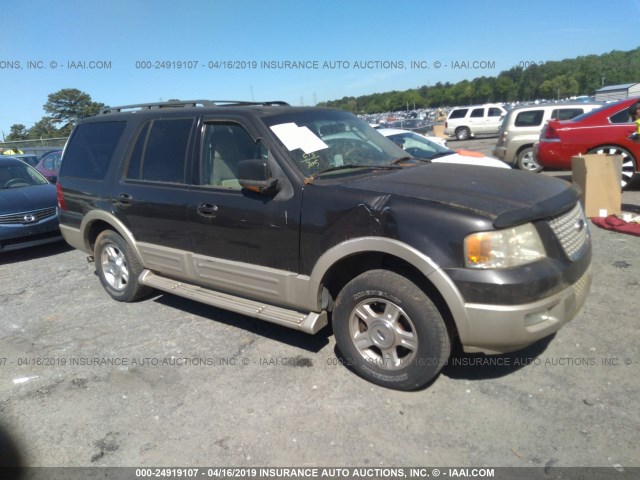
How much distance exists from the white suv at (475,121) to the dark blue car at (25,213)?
874 inches

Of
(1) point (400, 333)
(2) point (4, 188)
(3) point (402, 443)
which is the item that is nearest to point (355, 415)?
(3) point (402, 443)

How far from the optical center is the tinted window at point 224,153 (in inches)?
150

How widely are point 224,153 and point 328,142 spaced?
88 cm

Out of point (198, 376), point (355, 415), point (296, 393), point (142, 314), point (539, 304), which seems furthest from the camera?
point (142, 314)

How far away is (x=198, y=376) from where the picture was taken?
3.56m

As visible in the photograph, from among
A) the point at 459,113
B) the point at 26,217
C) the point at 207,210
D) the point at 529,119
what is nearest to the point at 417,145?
the point at 529,119

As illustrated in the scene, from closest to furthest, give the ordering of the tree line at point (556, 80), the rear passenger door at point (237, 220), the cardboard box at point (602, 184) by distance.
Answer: the rear passenger door at point (237, 220) → the cardboard box at point (602, 184) → the tree line at point (556, 80)

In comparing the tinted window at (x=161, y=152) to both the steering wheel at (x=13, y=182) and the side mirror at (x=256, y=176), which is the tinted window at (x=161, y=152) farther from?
the steering wheel at (x=13, y=182)

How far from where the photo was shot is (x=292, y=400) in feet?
10.4

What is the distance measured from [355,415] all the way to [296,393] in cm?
49

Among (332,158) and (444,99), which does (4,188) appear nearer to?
(332,158)

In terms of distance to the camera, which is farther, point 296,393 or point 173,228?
point 173,228

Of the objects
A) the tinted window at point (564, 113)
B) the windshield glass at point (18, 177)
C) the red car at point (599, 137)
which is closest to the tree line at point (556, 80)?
the tinted window at point (564, 113)

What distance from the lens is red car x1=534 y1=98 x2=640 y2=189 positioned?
8.34m
